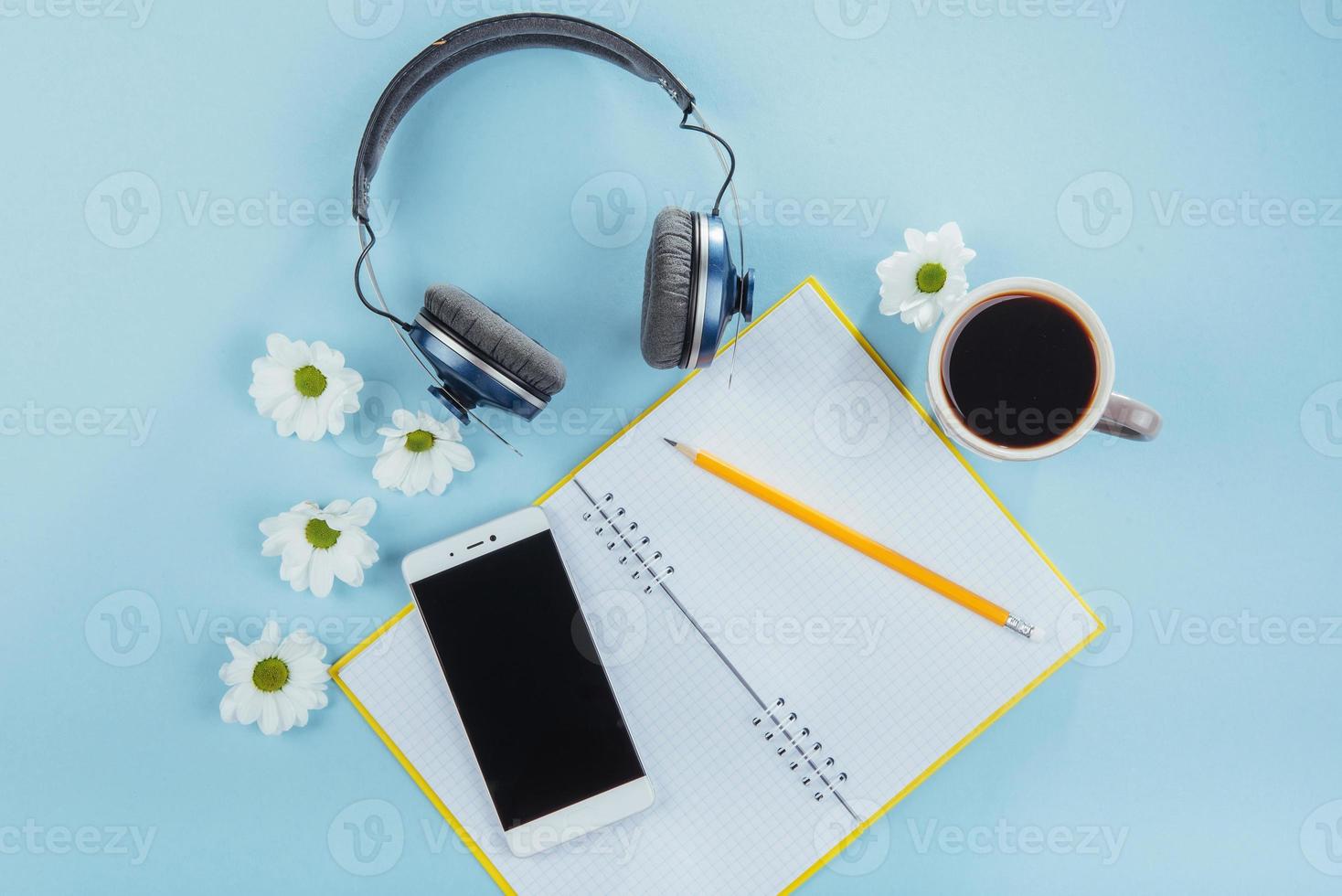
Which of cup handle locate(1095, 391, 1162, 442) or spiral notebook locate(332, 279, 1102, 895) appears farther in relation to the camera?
spiral notebook locate(332, 279, 1102, 895)

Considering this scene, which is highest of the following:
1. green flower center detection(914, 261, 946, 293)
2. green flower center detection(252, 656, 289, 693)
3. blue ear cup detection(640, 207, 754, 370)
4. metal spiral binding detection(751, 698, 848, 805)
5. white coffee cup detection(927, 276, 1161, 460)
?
green flower center detection(252, 656, 289, 693)

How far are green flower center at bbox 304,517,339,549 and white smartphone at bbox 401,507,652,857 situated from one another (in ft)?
0.25

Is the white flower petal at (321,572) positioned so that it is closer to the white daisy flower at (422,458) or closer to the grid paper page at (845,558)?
the white daisy flower at (422,458)

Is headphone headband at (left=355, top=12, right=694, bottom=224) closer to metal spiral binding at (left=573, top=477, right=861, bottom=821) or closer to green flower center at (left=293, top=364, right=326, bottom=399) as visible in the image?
green flower center at (left=293, top=364, right=326, bottom=399)

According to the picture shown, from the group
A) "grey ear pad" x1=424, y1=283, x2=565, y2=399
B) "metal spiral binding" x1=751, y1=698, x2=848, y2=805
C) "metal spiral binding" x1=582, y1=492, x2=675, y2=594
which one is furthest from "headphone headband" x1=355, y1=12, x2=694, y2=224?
"metal spiral binding" x1=751, y1=698, x2=848, y2=805

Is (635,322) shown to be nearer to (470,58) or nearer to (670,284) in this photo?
(670,284)

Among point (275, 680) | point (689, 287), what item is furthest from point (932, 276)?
point (275, 680)

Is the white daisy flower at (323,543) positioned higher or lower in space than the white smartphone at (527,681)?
higher

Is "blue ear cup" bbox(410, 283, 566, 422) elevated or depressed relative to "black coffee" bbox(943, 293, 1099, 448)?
elevated

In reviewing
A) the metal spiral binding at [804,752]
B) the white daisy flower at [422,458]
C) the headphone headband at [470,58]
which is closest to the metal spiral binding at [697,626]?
the metal spiral binding at [804,752]

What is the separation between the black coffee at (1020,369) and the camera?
0.74m

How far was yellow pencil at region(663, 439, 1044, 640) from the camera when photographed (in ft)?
2.78

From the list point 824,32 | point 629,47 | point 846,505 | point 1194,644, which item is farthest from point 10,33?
point 1194,644

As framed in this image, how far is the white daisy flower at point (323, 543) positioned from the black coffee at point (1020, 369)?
574mm
